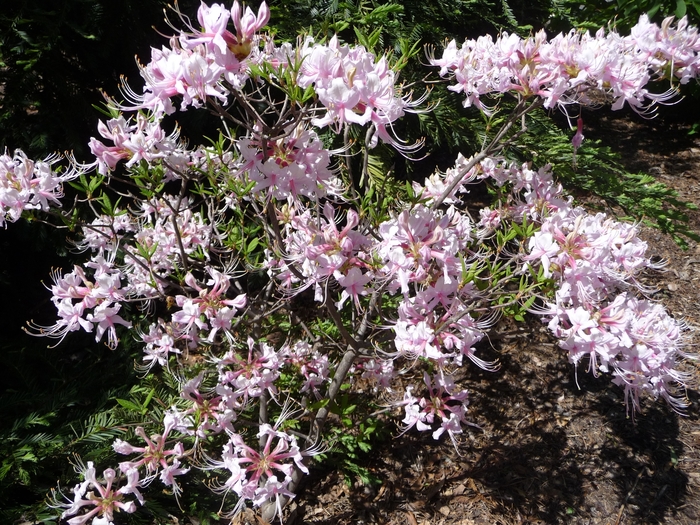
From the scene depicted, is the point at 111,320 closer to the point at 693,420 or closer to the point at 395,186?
the point at 395,186

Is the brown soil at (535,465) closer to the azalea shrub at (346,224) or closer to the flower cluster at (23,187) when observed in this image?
the azalea shrub at (346,224)

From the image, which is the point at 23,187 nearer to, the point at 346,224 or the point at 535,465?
the point at 346,224

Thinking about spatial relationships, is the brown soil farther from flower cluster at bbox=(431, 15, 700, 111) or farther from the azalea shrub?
flower cluster at bbox=(431, 15, 700, 111)

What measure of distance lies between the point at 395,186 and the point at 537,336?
1.43m

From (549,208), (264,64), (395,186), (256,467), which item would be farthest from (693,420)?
(264,64)

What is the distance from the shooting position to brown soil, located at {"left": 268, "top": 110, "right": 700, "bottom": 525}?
2418 mm

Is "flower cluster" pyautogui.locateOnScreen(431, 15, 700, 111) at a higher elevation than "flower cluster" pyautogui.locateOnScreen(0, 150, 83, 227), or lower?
higher

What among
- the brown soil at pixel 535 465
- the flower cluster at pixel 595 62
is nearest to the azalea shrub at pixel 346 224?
the flower cluster at pixel 595 62

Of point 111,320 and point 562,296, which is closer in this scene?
point 562,296

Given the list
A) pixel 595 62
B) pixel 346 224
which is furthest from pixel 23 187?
pixel 595 62

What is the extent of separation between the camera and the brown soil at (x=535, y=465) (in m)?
2.42

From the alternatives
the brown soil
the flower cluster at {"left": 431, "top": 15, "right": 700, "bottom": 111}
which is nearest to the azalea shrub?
the flower cluster at {"left": 431, "top": 15, "right": 700, "bottom": 111}

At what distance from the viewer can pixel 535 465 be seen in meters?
2.62

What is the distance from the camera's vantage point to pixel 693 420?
282cm
